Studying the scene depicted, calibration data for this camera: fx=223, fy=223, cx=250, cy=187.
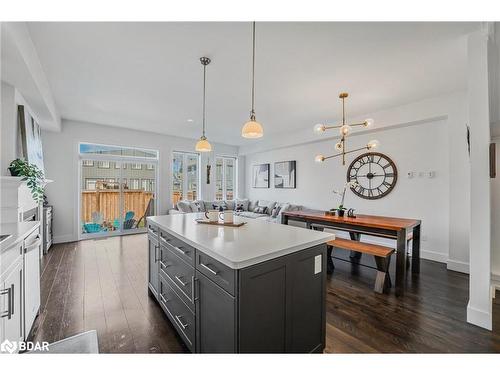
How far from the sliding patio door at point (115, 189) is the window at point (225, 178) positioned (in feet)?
6.73

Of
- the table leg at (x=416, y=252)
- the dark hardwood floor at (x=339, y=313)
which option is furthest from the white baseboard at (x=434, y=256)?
the table leg at (x=416, y=252)

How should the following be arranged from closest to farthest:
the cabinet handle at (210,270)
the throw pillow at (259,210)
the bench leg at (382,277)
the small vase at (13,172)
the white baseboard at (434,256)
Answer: the cabinet handle at (210,270)
the small vase at (13,172)
the bench leg at (382,277)
the white baseboard at (434,256)
the throw pillow at (259,210)

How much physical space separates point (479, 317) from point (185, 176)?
6.48 meters

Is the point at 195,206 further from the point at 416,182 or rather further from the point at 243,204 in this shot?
the point at 416,182

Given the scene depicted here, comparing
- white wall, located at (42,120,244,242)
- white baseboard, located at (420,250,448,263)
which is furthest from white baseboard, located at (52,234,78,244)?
white baseboard, located at (420,250,448,263)

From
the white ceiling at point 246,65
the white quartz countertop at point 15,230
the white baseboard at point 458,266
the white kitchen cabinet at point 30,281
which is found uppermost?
the white ceiling at point 246,65

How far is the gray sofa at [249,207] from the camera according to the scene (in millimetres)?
5938

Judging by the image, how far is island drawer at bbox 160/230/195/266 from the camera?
1618mm

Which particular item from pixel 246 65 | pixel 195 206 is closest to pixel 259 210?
pixel 195 206

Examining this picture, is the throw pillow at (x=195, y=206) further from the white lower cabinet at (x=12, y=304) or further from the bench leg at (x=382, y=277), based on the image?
the bench leg at (x=382, y=277)

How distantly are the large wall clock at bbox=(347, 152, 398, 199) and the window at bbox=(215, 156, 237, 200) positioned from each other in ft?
13.5
